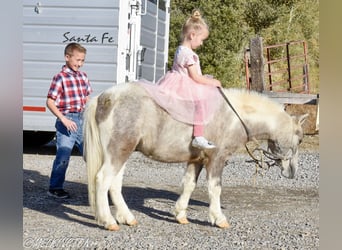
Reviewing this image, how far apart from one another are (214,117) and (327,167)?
9.07 feet

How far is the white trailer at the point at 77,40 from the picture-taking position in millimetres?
7887

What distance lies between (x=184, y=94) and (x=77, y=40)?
391cm

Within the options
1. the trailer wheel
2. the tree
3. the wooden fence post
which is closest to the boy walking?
the trailer wheel

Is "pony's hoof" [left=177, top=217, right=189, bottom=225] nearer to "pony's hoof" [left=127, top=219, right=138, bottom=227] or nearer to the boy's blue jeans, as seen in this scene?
"pony's hoof" [left=127, top=219, right=138, bottom=227]

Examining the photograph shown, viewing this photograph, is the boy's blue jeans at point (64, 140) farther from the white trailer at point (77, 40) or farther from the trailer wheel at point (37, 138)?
the trailer wheel at point (37, 138)

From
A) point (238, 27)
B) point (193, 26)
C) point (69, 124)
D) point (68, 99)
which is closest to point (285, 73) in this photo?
point (238, 27)

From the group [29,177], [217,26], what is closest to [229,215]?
[29,177]

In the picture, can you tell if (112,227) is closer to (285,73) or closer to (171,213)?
(171,213)

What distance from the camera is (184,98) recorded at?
439 cm

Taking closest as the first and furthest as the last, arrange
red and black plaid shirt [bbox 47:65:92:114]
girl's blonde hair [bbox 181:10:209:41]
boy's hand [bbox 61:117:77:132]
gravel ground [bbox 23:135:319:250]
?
1. gravel ground [bbox 23:135:319:250]
2. girl's blonde hair [bbox 181:10:209:41]
3. boy's hand [bbox 61:117:77:132]
4. red and black plaid shirt [bbox 47:65:92:114]

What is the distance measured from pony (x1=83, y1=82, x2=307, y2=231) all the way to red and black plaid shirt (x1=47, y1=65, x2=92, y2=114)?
80 centimetres

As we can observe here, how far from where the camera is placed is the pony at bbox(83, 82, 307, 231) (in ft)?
14.2

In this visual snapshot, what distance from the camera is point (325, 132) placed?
1779 millimetres

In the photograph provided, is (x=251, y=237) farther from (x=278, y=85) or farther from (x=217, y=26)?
(x=217, y=26)
